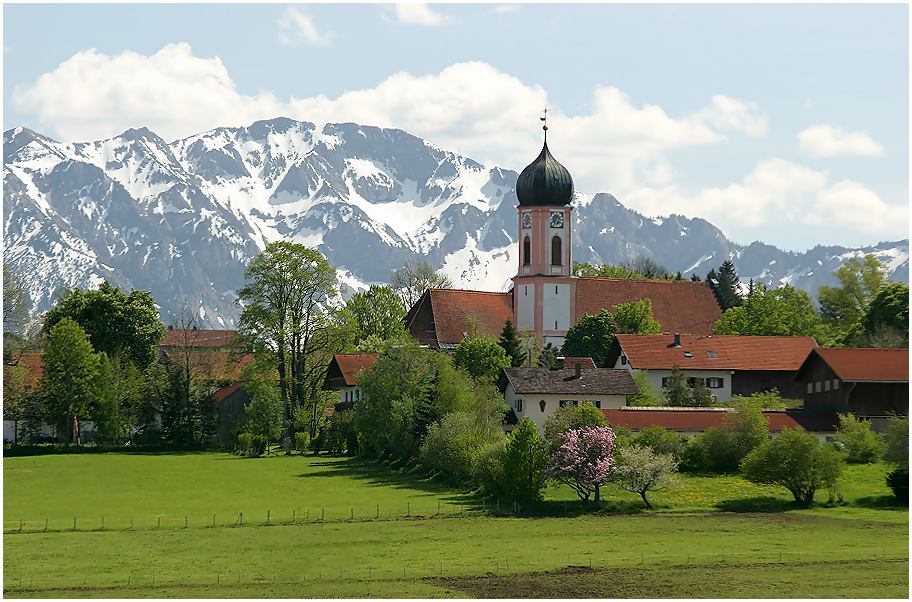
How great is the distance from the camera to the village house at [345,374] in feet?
320

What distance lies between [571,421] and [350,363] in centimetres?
3021

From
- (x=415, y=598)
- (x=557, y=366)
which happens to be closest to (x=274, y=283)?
(x=557, y=366)

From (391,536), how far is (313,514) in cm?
766

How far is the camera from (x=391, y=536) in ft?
178

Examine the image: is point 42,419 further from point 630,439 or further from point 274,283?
point 630,439

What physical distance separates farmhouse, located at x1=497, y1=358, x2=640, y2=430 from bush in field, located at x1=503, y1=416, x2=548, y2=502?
17.8 metres

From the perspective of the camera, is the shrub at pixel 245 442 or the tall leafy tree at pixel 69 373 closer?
the shrub at pixel 245 442

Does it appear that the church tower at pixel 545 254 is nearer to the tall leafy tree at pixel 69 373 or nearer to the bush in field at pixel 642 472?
the tall leafy tree at pixel 69 373

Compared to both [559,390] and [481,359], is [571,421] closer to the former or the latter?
[559,390]

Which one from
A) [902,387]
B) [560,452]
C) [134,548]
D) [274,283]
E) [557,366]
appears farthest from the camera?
[274,283]

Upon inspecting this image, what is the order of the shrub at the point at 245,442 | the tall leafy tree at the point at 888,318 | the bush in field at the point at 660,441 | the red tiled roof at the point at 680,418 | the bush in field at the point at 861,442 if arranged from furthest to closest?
1. the tall leafy tree at the point at 888,318
2. the shrub at the point at 245,442
3. the red tiled roof at the point at 680,418
4. the bush in field at the point at 861,442
5. the bush in field at the point at 660,441

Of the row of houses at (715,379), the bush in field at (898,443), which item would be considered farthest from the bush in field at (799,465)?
the row of houses at (715,379)

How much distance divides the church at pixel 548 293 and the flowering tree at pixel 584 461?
5772cm

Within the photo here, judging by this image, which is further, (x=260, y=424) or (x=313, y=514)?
(x=260, y=424)
